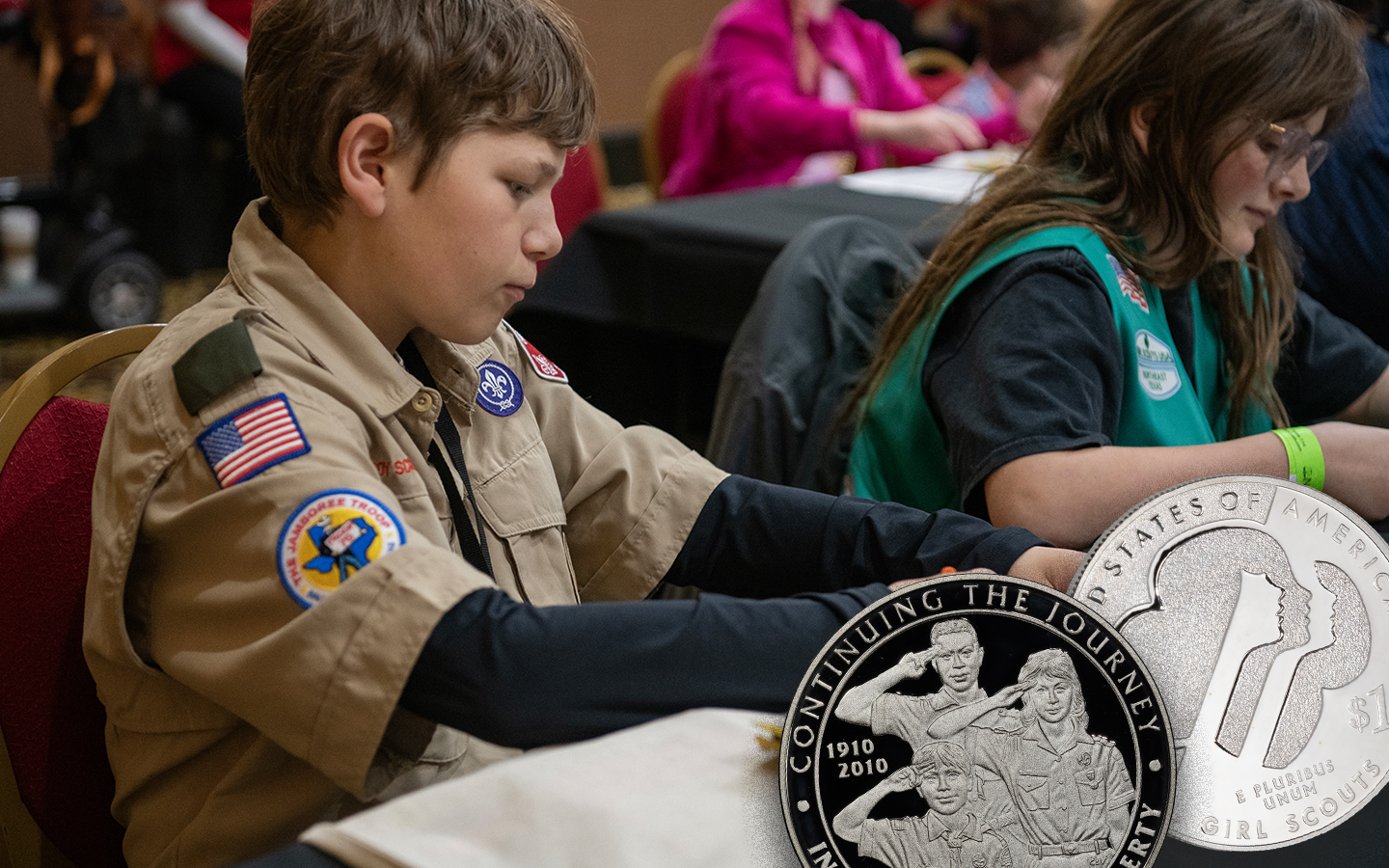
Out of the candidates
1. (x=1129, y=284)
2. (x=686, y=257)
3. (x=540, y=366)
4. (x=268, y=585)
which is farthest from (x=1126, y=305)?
(x=686, y=257)

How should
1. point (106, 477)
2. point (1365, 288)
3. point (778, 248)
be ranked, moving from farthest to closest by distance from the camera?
point (778, 248) → point (1365, 288) → point (106, 477)

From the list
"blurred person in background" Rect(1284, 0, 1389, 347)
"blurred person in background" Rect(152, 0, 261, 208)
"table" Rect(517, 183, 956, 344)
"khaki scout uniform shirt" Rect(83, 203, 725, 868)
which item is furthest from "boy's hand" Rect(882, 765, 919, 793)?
"blurred person in background" Rect(152, 0, 261, 208)

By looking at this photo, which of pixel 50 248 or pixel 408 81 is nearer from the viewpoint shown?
pixel 408 81

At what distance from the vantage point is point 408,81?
798 mm

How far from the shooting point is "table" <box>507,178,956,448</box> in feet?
7.50

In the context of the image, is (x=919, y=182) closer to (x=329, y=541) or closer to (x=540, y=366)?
(x=540, y=366)

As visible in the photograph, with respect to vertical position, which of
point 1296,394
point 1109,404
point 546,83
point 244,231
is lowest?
point 1296,394

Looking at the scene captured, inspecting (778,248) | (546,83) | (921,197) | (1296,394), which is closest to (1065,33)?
(921,197)

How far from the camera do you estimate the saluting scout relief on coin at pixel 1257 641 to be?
583 millimetres

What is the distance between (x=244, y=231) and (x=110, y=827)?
1.40 feet

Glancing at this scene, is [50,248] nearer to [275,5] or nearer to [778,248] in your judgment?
[778,248]

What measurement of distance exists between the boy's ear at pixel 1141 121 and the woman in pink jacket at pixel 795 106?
6.26 feet

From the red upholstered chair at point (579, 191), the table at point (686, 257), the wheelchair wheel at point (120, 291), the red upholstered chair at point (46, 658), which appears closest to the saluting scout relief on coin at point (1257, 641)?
the red upholstered chair at point (46, 658)

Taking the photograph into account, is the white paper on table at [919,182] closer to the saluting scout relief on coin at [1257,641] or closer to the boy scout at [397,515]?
the boy scout at [397,515]
